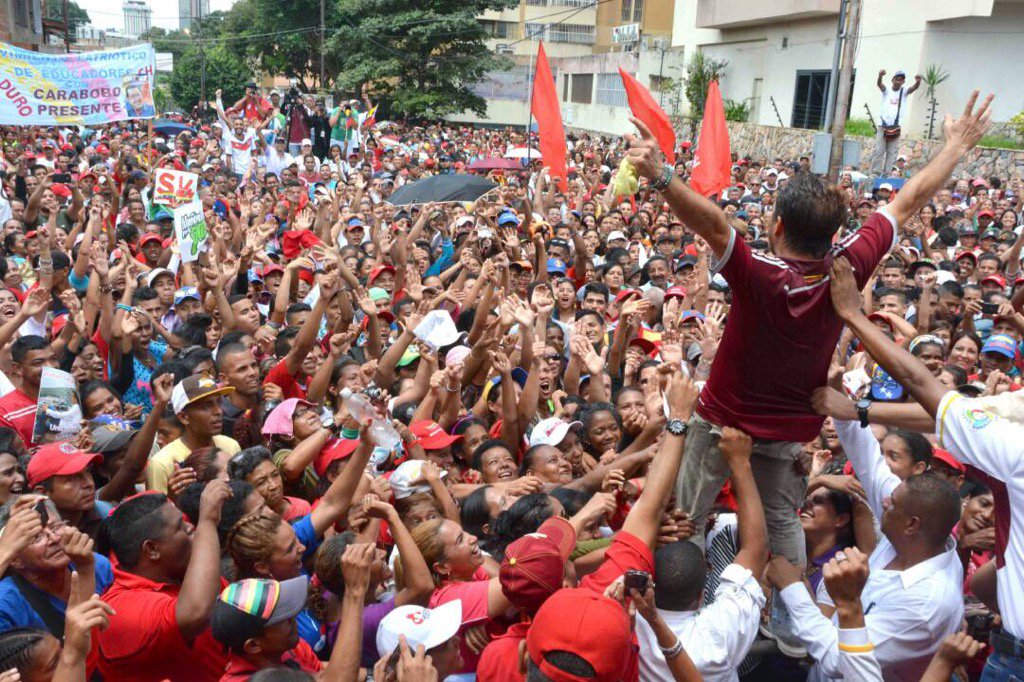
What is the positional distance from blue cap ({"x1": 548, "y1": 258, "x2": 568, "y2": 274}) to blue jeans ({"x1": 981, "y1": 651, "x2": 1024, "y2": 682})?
6438 millimetres

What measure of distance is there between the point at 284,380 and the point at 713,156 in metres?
6.97

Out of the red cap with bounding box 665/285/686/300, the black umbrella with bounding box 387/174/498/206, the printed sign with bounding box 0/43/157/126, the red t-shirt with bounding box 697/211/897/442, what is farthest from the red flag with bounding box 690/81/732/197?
the printed sign with bounding box 0/43/157/126

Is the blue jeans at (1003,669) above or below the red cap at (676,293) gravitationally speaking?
below

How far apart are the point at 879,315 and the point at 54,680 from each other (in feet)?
17.4

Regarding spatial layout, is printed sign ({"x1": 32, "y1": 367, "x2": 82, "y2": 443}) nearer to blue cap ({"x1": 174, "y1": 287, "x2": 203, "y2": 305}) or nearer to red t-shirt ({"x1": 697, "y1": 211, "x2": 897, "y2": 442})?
blue cap ({"x1": 174, "y1": 287, "x2": 203, "y2": 305})

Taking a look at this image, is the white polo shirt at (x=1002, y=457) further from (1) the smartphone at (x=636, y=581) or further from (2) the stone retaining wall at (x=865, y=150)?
(2) the stone retaining wall at (x=865, y=150)

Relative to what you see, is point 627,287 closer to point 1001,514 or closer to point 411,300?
point 411,300

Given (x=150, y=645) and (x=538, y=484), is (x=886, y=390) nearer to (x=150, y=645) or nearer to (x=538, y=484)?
(x=538, y=484)

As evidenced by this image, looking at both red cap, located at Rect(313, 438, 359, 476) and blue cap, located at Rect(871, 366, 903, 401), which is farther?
blue cap, located at Rect(871, 366, 903, 401)

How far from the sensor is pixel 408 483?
161 inches

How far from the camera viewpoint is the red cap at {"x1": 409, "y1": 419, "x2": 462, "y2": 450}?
4.75 m

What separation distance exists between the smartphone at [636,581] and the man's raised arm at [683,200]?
1.03 metres

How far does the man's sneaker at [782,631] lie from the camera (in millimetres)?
3350

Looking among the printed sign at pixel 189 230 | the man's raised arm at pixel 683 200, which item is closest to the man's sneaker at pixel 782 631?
the man's raised arm at pixel 683 200
